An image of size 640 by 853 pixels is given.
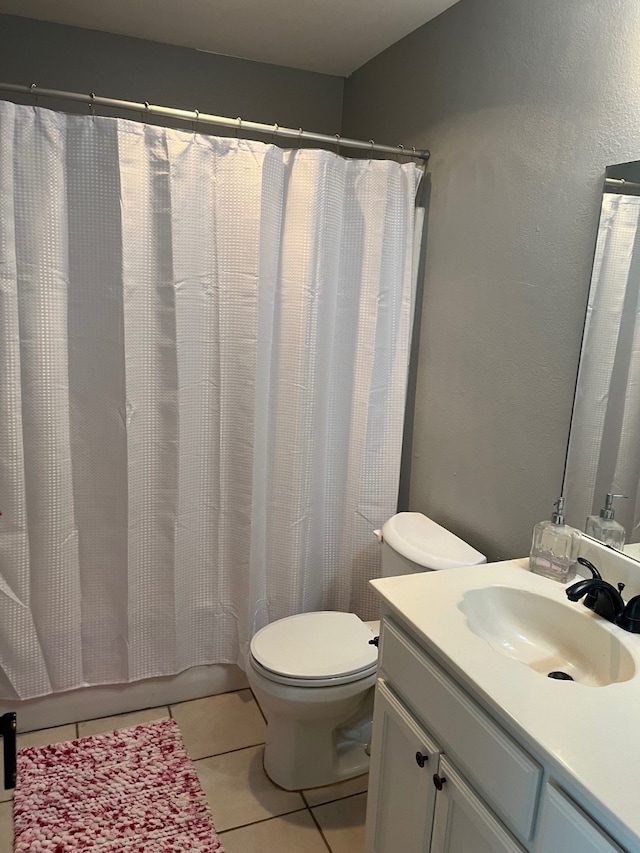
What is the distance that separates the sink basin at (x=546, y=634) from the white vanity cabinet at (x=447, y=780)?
0.19 m

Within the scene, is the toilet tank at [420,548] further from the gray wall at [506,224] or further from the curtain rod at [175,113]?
the curtain rod at [175,113]

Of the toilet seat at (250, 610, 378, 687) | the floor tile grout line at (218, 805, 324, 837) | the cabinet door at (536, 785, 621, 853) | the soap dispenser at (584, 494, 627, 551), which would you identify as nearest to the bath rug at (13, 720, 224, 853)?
the floor tile grout line at (218, 805, 324, 837)

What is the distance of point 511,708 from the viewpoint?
1.03 metres

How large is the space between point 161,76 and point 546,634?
2376mm

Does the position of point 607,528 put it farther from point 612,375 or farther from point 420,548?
point 420,548

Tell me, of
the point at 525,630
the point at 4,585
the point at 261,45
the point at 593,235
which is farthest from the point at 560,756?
the point at 261,45

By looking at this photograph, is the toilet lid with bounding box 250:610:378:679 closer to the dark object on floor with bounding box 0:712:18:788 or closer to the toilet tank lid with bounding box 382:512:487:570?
the toilet tank lid with bounding box 382:512:487:570

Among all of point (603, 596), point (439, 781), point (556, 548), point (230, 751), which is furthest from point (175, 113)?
point (230, 751)

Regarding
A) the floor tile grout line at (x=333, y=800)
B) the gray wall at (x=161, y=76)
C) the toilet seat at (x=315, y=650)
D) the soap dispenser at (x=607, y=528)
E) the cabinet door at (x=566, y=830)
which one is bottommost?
the floor tile grout line at (x=333, y=800)

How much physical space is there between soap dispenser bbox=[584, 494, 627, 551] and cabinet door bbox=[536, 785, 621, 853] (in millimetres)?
701

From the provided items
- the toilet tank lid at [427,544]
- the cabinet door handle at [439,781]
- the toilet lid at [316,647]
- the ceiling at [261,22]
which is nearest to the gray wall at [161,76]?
the ceiling at [261,22]

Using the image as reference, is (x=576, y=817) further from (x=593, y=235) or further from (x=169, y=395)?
(x=169, y=395)

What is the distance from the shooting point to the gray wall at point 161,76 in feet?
7.64

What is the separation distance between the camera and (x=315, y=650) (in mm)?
1885
